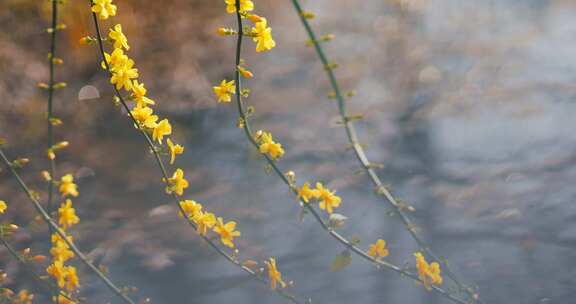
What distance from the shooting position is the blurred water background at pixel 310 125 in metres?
3.34

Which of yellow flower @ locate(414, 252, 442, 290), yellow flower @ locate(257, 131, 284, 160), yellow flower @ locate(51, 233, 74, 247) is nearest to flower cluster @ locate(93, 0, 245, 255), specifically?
yellow flower @ locate(257, 131, 284, 160)

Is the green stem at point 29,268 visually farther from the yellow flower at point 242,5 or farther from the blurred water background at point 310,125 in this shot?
the blurred water background at point 310,125

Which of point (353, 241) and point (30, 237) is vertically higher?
point (353, 241)

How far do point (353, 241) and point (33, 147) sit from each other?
2.65 m

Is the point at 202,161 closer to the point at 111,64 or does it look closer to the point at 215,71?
the point at 215,71

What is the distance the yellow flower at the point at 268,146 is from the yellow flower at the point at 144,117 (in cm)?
28

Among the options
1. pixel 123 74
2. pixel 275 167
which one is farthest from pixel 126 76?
pixel 275 167

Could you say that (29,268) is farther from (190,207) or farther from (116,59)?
(116,59)

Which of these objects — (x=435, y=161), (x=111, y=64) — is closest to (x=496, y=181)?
(x=435, y=161)

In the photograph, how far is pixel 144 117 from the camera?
1445mm

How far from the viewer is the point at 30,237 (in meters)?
4.98

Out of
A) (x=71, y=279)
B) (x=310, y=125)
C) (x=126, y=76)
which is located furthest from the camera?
(x=310, y=125)

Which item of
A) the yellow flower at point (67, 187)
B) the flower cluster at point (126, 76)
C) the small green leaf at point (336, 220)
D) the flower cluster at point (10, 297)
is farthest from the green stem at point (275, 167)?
the flower cluster at point (10, 297)

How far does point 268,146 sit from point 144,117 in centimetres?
33
